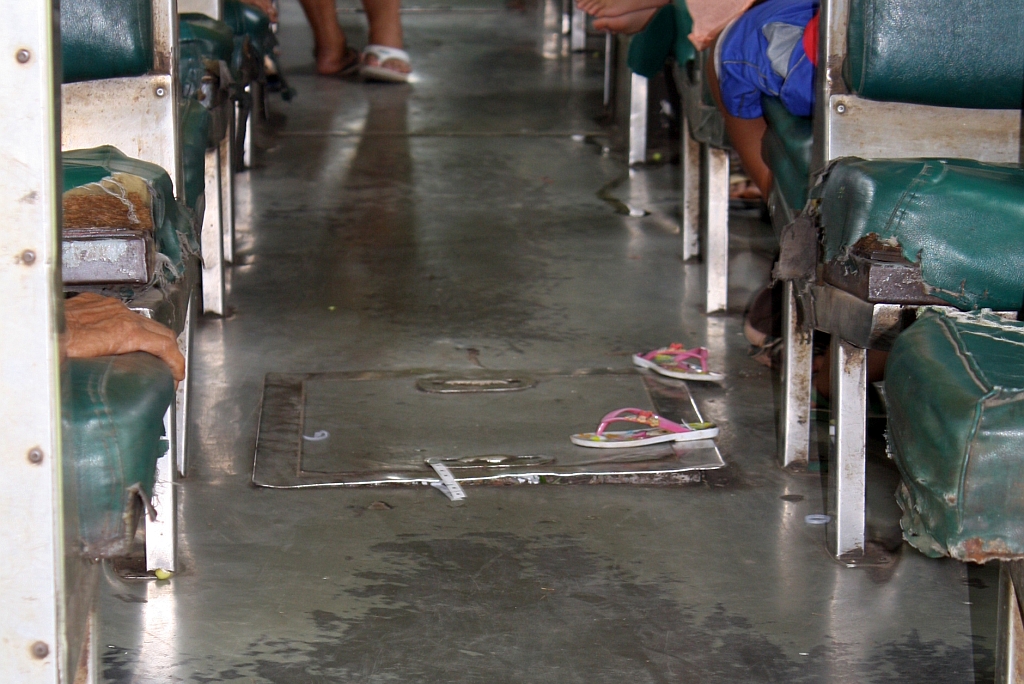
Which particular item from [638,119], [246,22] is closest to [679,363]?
[246,22]

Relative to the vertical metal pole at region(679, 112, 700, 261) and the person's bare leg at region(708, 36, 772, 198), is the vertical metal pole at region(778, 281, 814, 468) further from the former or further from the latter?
the vertical metal pole at region(679, 112, 700, 261)

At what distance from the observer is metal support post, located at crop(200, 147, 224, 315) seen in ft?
8.92

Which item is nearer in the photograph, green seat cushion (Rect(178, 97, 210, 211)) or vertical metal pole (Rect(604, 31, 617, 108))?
green seat cushion (Rect(178, 97, 210, 211))

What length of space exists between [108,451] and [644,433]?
131 cm

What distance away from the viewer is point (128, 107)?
1.86 meters

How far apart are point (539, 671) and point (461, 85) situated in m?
5.00

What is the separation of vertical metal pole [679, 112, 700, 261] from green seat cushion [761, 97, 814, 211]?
3.17 ft

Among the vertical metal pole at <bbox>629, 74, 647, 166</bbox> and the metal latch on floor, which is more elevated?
the vertical metal pole at <bbox>629, 74, 647, 166</bbox>

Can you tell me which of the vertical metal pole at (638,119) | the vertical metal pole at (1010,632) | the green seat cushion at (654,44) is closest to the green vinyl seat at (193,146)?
the vertical metal pole at (1010,632)

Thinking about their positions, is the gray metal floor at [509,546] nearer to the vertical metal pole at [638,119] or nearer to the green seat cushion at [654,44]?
the green seat cushion at [654,44]

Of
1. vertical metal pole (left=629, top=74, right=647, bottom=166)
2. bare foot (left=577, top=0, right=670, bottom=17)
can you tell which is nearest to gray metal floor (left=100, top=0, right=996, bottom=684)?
bare foot (left=577, top=0, right=670, bottom=17)

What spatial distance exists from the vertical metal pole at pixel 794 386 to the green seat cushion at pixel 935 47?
15.9 inches

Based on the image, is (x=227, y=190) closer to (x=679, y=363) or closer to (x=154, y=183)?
(x=679, y=363)

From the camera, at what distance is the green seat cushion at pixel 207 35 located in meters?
2.54
